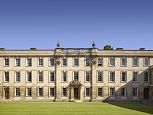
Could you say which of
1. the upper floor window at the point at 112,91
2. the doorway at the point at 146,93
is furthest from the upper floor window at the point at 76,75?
the doorway at the point at 146,93

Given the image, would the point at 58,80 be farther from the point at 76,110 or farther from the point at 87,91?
the point at 76,110

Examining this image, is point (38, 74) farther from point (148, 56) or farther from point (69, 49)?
point (148, 56)

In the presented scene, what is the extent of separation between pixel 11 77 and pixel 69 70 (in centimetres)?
1078

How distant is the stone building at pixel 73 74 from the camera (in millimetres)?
50062

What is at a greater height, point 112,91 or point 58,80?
point 58,80

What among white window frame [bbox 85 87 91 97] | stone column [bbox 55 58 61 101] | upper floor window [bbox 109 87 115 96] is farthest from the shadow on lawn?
stone column [bbox 55 58 61 101]

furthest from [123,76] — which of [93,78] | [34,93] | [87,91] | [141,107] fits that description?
[34,93]

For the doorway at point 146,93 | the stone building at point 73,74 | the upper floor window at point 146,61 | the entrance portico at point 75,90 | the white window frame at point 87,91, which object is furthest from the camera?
the doorway at point 146,93

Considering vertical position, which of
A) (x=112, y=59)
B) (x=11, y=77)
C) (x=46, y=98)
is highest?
(x=112, y=59)

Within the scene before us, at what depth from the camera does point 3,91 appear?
50250 mm

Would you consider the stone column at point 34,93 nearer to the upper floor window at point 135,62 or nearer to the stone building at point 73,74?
the stone building at point 73,74

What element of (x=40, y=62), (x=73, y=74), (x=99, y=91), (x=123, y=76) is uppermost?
(x=40, y=62)

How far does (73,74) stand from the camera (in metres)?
50.2

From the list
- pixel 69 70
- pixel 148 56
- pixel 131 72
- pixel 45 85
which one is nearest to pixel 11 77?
pixel 45 85
